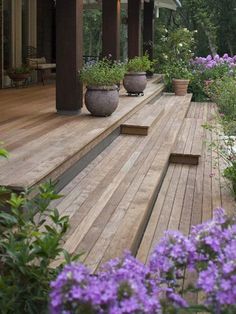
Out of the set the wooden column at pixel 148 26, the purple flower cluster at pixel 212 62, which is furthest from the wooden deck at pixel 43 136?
the wooden column at pixel 148 26

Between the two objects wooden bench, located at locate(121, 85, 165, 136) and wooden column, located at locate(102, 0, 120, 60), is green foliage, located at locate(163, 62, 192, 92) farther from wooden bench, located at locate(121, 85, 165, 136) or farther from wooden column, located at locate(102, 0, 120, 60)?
wooden bench, located at locate(121, 85, 165, 136)

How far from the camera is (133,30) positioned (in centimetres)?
1312

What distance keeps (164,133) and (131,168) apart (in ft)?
6.53

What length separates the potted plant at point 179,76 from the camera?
499 inches

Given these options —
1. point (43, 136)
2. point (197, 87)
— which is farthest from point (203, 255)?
point (197, 87)

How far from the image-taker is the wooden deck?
12.5 feet

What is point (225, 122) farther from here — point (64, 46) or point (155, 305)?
point (155, 305)

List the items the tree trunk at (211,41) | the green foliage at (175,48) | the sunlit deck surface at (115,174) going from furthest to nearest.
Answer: the tree trunk at (211,41)
the green foliage at (175,48)
the sunlit deck surface at (115,174)

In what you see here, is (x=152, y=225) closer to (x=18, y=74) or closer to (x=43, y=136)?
(x=43, y=136)

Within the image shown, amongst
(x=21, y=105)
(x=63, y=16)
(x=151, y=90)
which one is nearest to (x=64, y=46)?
(x=63, y=16)

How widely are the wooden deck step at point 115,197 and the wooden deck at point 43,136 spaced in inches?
8.1

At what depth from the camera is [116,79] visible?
6.55 meters

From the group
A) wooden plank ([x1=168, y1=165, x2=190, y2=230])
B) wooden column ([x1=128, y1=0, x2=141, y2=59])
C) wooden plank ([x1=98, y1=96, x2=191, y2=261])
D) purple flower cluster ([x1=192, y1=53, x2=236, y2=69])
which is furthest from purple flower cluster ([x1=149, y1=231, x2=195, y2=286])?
purple flower cluster ([x1=192, y1=53, x2=236, y2=69])

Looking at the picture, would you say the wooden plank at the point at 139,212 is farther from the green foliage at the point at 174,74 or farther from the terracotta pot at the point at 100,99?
the green foliage at the point at 174,74
